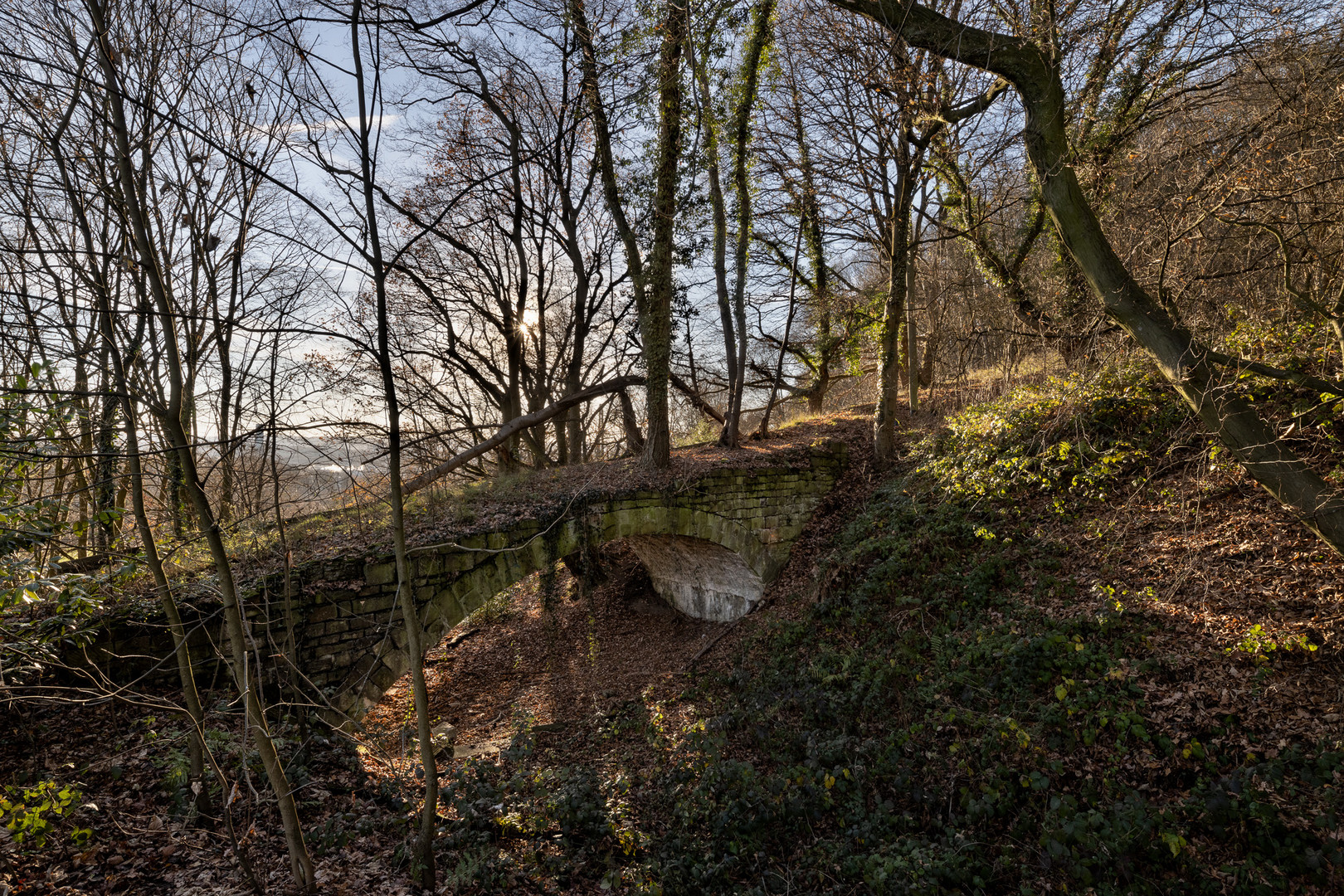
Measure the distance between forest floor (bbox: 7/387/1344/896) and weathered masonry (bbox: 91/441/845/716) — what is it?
90 centimetres

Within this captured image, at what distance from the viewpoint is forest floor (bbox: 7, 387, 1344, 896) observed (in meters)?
3.36

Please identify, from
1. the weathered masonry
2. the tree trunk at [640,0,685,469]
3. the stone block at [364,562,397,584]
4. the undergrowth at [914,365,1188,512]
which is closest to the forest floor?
the undergrowth at [914,365,1188,512]

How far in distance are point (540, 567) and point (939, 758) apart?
186 inches

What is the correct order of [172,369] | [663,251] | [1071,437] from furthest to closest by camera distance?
[663,251]
[1071,437]
[172,369]

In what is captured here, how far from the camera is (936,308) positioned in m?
13.6

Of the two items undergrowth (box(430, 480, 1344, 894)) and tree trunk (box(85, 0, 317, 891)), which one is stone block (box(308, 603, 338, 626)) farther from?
tree trunk (box(85, 0, 317, 891))

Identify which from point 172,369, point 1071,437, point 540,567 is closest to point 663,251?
point 540,567

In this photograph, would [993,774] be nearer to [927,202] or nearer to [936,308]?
[927,202]

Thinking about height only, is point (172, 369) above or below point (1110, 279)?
below

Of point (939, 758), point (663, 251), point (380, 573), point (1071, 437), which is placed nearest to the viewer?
point (939, 758)

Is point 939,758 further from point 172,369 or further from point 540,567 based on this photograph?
point 172,369

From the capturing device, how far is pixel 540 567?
7.45 metres

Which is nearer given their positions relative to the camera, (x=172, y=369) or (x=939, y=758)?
(x=172, y=369)

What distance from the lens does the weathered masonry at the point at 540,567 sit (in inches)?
226
